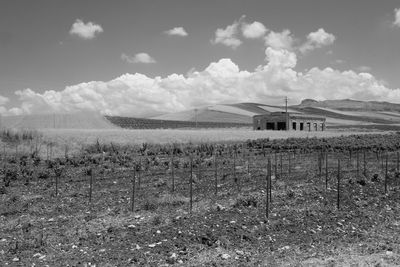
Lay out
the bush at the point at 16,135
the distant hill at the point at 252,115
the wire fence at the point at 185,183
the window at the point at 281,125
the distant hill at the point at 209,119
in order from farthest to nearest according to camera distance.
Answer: the distant hill at the point at 252,115 → the distant hill at the point at 209,119 → the window at the point at 281,125 → the bush at the point at 16,135 → the wire fence at the point at 185,183

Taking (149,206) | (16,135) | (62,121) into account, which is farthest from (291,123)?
(149,206)

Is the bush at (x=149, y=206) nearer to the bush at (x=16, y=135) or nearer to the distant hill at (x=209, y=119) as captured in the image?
the bush at (x=16, y=135)

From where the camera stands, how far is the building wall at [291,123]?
243ft

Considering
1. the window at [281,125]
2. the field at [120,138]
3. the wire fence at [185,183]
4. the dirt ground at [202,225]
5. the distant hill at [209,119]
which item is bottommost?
the dirt ground at [202,225]

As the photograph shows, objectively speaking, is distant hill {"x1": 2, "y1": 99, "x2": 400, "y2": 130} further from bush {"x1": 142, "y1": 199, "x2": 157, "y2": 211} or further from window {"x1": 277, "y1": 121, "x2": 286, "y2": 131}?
bush {"x1": 142, "y1": 199, "x2": 157, "y2": 211}

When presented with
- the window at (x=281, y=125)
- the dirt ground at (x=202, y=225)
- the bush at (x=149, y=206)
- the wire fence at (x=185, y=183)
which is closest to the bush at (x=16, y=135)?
the wire fence at (x=185, y=183)

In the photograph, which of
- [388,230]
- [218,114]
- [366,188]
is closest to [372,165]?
[366,188]

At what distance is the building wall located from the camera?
2918 inches

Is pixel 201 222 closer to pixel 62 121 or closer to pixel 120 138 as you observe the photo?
pixel 120 138

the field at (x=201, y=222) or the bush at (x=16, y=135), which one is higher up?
the bush at (x=16, y=135)

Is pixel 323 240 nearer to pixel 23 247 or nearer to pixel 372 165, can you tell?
pixel 23 247

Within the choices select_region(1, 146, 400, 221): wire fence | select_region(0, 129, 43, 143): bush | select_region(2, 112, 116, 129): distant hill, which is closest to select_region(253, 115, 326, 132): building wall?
select_region(2, 112, 116, 129): distant hill

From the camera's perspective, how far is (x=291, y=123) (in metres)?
73.8

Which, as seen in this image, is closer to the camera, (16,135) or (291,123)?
(16,135)
